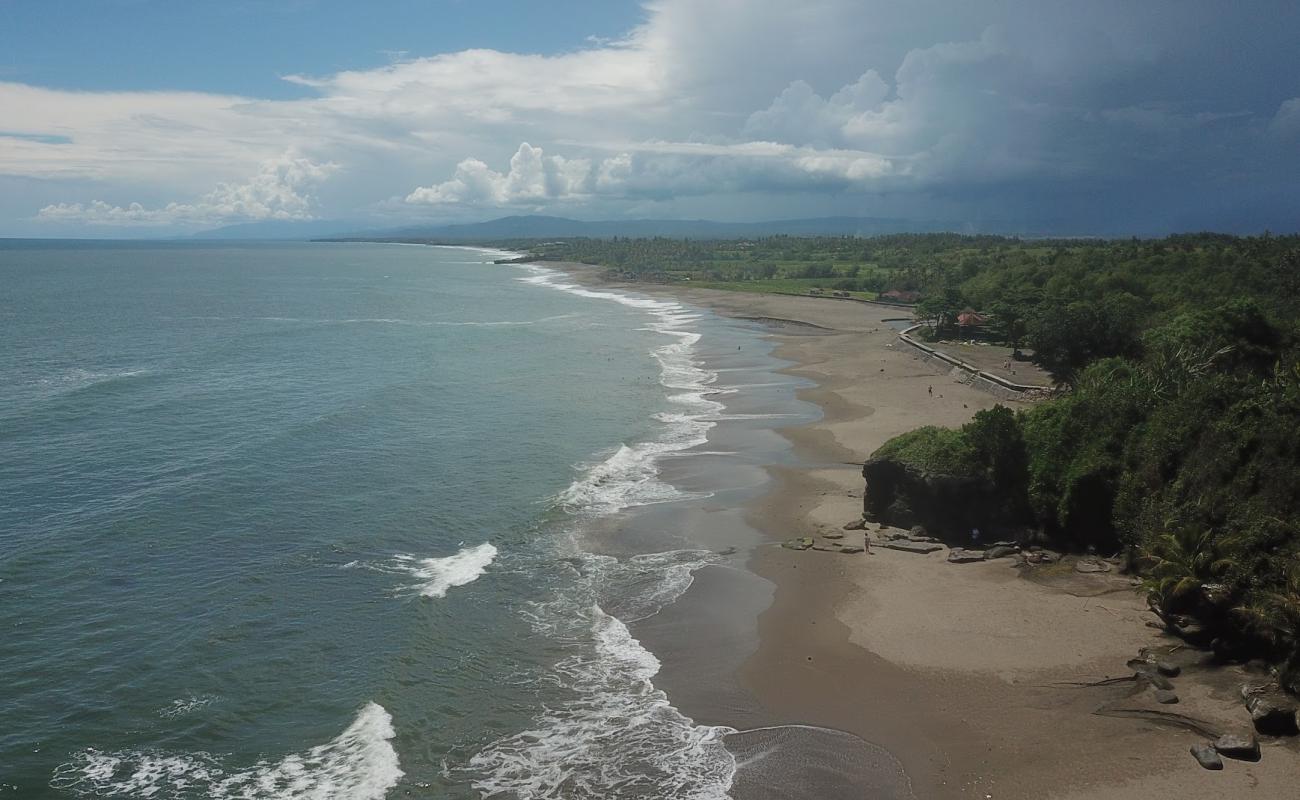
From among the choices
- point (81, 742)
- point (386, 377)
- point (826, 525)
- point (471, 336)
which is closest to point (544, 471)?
point (826, 525)

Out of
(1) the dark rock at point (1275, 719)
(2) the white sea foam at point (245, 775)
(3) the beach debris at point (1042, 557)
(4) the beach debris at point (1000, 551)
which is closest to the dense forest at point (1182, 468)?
(3) the beach debris at point (1042, 557)

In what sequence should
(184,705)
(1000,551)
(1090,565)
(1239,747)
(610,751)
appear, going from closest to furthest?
Result: (1239,747), (610,751), (184,705), (1090,565), (1000,551)

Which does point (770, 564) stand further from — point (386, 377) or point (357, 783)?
point (386, 377)

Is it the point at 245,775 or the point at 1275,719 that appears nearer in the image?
the point at 1275,719

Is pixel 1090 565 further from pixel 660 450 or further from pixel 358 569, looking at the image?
pixel 358 569

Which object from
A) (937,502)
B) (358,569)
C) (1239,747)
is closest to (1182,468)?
(937,502)

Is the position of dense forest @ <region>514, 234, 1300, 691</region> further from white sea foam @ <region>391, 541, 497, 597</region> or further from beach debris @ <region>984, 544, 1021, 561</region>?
white sea foam @ <region>391, 541, 497, 597</region>
